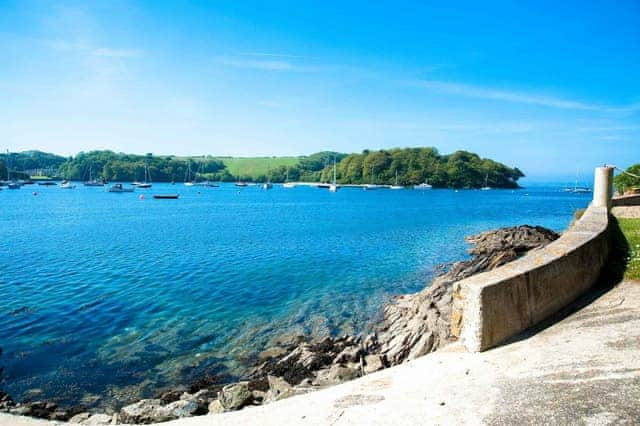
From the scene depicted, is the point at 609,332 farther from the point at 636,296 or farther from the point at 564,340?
the point at 636,296

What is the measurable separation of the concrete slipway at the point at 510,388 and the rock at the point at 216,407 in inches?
77.4

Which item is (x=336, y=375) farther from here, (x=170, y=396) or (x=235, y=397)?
(x=170, y=396)

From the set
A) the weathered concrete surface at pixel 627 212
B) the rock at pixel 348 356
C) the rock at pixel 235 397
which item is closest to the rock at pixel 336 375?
the rock at pixel 348 356

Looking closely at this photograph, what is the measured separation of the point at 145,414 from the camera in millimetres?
9375

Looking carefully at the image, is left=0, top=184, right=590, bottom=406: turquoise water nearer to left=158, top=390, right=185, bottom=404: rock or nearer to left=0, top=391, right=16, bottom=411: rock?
left=0, top=391, right=16, bottom=411: rock

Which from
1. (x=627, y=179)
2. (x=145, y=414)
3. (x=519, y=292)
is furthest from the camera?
(x=627, y=179)

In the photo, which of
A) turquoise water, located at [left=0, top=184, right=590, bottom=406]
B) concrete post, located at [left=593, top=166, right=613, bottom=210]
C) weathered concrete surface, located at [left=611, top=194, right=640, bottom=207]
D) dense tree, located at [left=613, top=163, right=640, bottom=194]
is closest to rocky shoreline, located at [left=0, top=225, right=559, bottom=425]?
turquoise water, located at [left=0, top=184, right=590, bottom=406]

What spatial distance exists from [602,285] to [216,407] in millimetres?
10198

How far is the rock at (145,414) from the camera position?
9133mm

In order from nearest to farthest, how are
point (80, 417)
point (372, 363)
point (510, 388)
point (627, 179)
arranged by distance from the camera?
point (510, 388)
point (80, 417)
point (372, 363)
point (627, 179)

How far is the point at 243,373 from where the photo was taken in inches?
506

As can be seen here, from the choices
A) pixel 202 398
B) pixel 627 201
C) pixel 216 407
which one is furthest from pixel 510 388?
pixel 627 201

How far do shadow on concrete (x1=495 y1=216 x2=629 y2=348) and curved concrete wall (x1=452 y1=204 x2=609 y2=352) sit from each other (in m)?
0.11

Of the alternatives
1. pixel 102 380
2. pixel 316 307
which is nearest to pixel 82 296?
pixel 102 380
